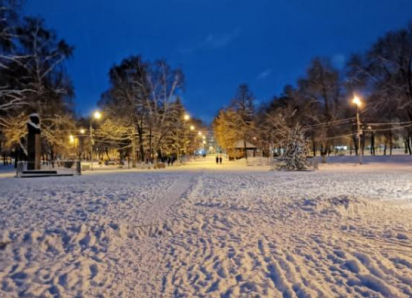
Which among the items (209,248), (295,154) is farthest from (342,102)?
(209,248)

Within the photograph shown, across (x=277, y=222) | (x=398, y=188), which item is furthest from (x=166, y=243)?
(x=398, y=188)

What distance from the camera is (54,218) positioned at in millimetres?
8359

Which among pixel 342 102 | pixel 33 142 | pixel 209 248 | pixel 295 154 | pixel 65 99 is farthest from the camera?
pixel 342 102

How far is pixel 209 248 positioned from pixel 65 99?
31.4 metres

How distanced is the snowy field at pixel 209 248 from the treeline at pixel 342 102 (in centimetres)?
2022

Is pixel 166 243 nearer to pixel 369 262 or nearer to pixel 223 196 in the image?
pixel 369 262

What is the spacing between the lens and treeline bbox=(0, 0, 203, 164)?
80.4 feet

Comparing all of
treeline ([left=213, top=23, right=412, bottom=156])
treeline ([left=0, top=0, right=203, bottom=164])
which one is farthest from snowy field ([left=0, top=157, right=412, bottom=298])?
treeline ([left=213, top=23, right=412, bottom=156])

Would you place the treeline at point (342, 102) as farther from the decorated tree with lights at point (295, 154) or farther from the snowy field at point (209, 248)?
the snowy field at point (209, 248)

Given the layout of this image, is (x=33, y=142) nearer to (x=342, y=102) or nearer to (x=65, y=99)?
(x=65, y=99)

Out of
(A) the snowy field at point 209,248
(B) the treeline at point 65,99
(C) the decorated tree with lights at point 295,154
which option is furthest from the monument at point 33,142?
(C) the decorated tree with lights at point 295,154

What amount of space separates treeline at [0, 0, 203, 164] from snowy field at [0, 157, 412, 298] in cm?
1552

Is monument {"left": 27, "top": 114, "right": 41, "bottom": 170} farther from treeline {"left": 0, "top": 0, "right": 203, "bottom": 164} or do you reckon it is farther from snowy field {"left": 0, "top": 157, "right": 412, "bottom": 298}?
snowy field {"left": 0, "top": 157, "right": 412, "bottom": 298}

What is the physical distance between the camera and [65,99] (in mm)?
32781
